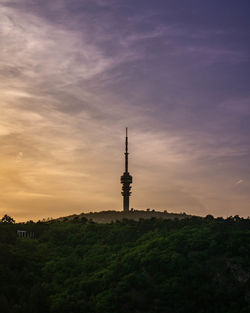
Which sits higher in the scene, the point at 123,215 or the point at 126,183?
the point at 126,183

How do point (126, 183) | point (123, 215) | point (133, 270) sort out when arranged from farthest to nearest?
1. point (126, 183)
2. point (123, 215)
3. point (133, 270)

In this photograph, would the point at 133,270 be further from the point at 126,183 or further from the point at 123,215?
the point at 126,183

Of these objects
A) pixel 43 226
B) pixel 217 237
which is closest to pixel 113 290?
pixel 217 237

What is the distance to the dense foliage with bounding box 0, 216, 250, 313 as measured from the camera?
141 ft

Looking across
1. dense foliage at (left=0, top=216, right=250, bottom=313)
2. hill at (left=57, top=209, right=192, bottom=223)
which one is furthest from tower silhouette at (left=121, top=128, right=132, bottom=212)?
dense foliage at (left=0, top=216, right=250, bottom=313)

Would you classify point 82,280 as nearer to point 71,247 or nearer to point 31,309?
point 31,309

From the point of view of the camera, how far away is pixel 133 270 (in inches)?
1934

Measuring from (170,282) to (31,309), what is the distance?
12.9 meters

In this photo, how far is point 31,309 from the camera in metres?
44.4

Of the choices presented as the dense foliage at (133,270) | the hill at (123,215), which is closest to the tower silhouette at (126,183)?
the hill at (123,215)

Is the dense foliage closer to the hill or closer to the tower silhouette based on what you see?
the hill

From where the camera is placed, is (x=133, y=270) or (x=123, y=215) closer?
(x=133, y=270)

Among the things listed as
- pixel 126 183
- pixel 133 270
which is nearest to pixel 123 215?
pixel 126 183

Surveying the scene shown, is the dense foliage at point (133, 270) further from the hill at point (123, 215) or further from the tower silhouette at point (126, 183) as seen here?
the tower silhouette at point (126, 183)
